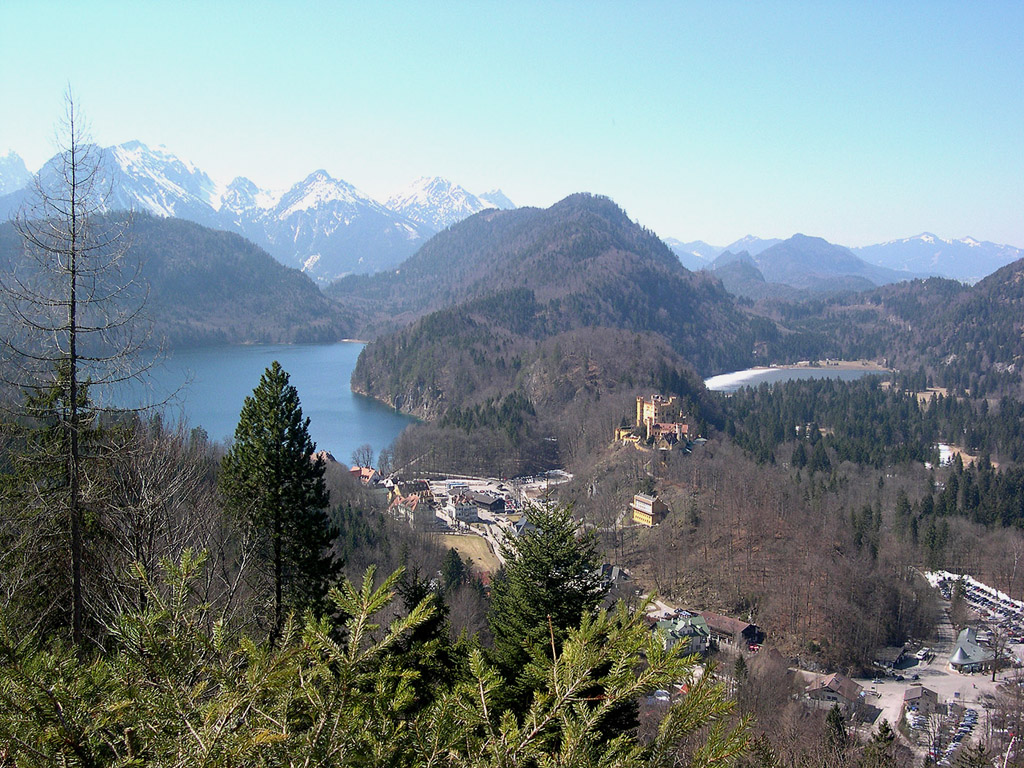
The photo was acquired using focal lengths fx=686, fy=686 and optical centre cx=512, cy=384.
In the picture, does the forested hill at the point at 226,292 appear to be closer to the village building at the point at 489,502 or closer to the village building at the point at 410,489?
the village building at the point at 410,489

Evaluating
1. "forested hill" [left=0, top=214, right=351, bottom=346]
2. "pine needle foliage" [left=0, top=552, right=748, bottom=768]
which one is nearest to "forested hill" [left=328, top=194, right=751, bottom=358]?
"forested hill" [left=0, top=214, right=351, bottom=346]

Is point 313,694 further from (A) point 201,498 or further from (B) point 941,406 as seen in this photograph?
(B) point 941,406

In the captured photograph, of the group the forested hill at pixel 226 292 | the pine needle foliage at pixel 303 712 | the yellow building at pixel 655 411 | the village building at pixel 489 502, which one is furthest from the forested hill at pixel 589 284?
the pine needle foliage at pixel 303 712

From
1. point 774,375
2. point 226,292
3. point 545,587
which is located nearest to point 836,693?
point 545,587

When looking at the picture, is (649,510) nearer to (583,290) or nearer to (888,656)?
(888,656)

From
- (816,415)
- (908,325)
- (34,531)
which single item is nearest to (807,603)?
(34,531)
